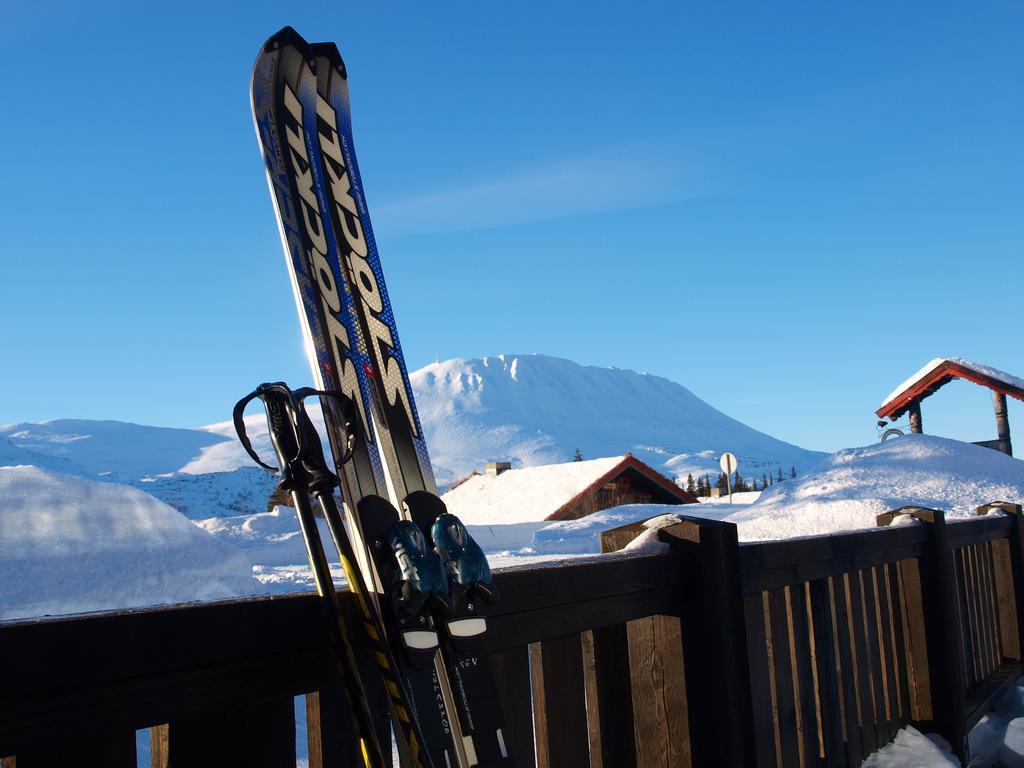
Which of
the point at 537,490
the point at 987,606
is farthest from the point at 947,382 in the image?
the point at 987,606

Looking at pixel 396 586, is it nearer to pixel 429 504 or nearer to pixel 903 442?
pixel 429 504

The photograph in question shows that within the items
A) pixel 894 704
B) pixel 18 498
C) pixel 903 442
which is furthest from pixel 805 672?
pixel 903 442

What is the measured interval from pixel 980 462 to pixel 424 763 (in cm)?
1378

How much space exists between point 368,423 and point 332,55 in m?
1.23

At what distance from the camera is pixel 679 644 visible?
2352mm

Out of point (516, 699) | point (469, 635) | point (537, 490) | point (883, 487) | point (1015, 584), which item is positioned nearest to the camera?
point (469, 635)

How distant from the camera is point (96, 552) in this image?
9.73 m

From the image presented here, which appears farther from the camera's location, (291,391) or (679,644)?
(679,644)

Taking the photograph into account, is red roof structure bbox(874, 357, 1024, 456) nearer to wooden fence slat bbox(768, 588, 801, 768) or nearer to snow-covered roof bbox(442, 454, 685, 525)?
snow-covered roof bbox(442, 454, 685, 525)

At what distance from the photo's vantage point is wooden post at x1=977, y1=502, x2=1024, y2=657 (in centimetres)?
593

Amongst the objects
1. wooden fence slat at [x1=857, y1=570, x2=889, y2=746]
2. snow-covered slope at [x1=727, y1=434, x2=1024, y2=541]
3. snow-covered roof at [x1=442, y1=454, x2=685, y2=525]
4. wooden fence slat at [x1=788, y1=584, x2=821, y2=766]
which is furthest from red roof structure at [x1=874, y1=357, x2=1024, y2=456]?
wooden fence slat at [x1=788, y1=584, x2=821, y2=766]

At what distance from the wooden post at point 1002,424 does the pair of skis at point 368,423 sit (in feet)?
55.2

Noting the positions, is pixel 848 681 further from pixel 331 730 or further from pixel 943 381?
pixel 943 381

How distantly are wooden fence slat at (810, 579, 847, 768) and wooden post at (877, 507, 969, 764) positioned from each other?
1051 mm
